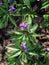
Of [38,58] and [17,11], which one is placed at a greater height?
[17,11]

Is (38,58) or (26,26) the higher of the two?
(26,26)

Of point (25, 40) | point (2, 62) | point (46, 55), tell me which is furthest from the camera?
point (2, 62)

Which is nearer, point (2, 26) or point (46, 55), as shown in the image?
point (46, 55)

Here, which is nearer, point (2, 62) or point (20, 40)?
point (20, 40)

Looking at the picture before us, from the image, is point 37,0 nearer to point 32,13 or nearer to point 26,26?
point 32,13

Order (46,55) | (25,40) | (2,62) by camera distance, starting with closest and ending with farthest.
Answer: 1. (25,40)
2. (46,55)
3. (2,62)

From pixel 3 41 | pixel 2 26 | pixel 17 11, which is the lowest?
pixel 3 41

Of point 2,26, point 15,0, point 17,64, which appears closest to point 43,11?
point 15,0

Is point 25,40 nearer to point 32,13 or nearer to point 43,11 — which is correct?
point 32,13

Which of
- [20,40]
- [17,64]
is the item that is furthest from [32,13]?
[17,64]
